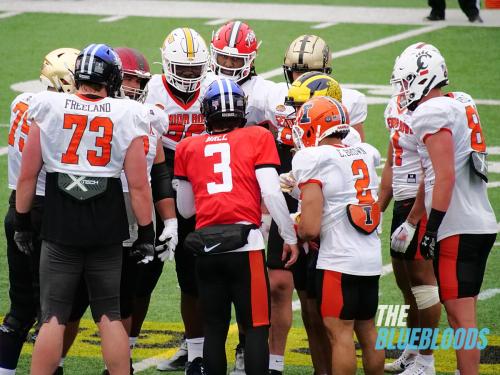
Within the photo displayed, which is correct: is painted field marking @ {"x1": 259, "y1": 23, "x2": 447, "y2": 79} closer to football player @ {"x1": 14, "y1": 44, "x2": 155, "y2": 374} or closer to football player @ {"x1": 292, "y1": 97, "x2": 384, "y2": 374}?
football player @ {"x1": 292, "y1": 97, "x2": 384, "y2": 374}

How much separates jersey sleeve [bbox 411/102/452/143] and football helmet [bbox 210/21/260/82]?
1.46 meters

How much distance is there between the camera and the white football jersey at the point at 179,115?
22.3 feet

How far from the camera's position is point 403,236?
6.40 metres

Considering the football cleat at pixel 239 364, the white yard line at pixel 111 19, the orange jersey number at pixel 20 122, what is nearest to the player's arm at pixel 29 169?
the orange jersey number at pixel 20 122

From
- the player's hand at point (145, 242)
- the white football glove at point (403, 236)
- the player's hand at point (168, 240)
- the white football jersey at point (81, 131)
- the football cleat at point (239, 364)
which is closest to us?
the white football jersey at point (81, 131)

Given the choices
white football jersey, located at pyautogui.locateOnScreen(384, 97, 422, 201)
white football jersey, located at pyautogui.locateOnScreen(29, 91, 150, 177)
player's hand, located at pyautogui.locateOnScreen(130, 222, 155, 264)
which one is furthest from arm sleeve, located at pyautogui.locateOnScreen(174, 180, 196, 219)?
white football jersey, located at pyautogui.locateOnScreen(384, 97, 422, 201)

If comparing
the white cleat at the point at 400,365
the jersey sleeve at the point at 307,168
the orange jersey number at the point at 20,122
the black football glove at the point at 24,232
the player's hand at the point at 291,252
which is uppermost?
the orange jersey number at the point at 20,122

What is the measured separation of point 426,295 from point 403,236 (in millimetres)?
406

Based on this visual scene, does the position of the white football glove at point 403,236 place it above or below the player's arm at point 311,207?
below

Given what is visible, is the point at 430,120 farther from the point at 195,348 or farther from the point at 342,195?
the point at 195,348

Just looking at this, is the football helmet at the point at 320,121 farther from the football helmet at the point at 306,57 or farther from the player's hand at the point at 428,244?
the football helmet at the point at 306,57

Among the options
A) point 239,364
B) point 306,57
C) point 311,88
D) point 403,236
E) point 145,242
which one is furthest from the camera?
point 306,57

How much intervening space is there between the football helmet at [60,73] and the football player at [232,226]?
75 centimetres

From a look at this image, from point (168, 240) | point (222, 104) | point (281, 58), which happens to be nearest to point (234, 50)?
point (222, 104)
